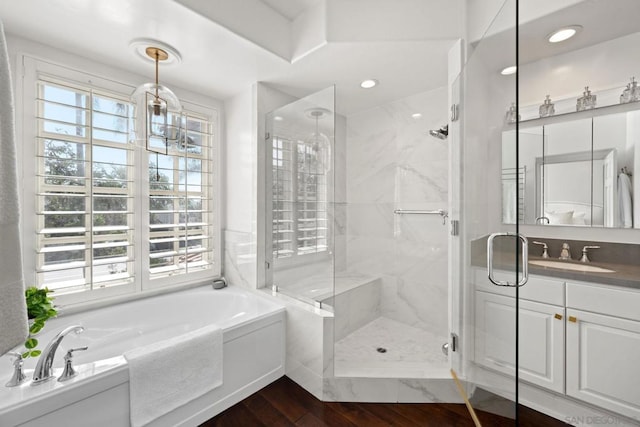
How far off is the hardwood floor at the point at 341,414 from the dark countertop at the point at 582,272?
2.72 ft

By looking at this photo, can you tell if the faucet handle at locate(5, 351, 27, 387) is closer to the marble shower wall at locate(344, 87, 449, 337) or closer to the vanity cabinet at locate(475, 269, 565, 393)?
the marble shower wall at locate(344, 87, 449, 337)

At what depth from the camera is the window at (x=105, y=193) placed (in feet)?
6.05

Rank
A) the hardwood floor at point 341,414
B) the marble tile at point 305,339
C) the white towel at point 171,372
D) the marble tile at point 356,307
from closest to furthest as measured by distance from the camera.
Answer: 1. the white towel at point 171,372
2. the hardwood floor at point 341,414
3. the marble tile at point 305,339
4. the marble tile at point 356,307

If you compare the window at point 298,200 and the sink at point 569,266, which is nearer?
the sink at point 569,266

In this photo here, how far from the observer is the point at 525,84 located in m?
1.98

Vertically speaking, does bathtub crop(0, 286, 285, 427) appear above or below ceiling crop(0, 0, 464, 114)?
below

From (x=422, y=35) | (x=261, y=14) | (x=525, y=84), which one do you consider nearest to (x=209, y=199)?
(x=261, y=14)

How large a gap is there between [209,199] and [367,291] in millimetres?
1812

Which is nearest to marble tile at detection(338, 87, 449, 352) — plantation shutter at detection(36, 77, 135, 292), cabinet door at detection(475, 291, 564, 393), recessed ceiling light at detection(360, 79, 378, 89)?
recessed ceiling light at detection(360, 79, 378, 89)

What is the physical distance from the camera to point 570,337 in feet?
5.27

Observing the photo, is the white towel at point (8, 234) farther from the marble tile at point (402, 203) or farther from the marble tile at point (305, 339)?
the marble tile at point (402, 203)

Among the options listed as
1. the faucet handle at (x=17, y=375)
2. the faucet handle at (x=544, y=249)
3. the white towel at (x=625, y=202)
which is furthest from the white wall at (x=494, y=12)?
the faucet handle at (x=17, y=375)

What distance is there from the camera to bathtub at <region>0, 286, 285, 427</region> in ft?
3.98

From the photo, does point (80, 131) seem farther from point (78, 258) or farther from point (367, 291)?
point (367, 291)
